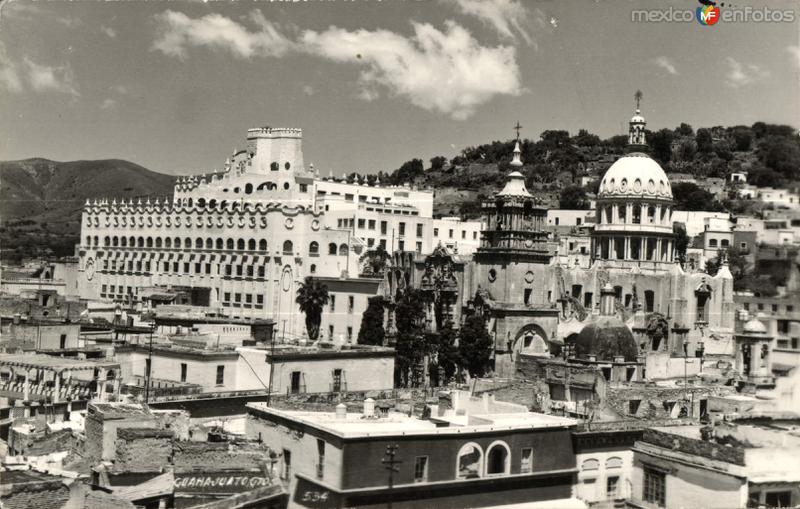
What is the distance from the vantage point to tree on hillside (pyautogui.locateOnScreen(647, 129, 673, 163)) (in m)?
168

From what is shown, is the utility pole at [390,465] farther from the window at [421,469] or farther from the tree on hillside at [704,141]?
the tree on hillside at [704,141]

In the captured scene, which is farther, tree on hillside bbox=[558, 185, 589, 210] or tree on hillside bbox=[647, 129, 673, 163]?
tree on hillside bbox=[647, 129, 673, 163]

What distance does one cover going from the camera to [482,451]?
34.5 metres

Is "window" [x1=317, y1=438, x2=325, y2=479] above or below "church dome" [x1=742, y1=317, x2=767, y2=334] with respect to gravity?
below

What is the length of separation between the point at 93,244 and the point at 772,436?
91.2 metres

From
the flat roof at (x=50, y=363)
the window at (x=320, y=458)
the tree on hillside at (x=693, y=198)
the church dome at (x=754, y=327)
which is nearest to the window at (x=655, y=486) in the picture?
the church dome at (x=754, y=327)

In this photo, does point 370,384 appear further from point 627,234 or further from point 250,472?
point 627,234

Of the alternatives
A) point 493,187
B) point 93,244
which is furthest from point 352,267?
point 493,187

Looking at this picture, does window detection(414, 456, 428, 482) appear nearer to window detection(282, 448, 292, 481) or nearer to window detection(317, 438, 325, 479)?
window detection(317, 438, 325, 479)

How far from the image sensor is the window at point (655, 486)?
35.6 meters

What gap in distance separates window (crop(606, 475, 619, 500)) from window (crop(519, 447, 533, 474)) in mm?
3353

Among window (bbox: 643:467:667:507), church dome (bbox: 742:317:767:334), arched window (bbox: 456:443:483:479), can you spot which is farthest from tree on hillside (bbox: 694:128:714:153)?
arched window (bbox: 456:443:483:479)

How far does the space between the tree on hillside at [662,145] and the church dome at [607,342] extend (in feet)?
358

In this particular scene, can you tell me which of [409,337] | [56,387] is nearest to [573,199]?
[409,337]
